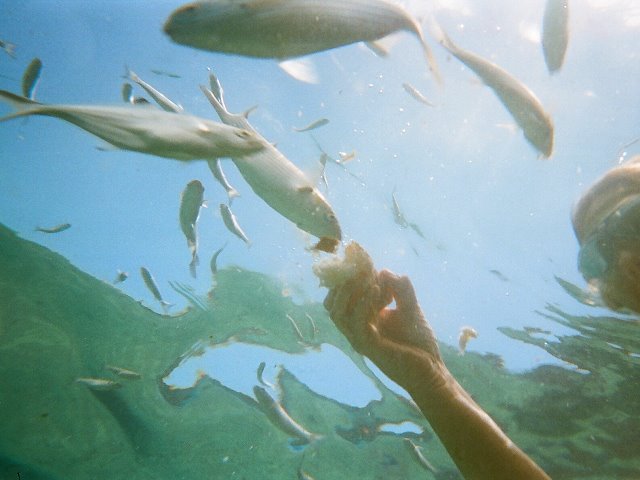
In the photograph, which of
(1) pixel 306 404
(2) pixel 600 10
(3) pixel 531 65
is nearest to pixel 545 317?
(3) pixel 531 65

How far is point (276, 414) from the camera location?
17.1 metres

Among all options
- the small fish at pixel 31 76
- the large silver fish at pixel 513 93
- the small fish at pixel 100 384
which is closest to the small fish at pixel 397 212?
the large silver fish at pixel 513 93

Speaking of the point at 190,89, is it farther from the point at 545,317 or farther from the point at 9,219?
the point at 545,317

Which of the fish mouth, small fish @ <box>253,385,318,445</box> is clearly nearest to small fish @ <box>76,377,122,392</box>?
small fish @ <box>253,385,318,445</box>

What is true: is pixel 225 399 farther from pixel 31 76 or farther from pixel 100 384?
pixel 31 76

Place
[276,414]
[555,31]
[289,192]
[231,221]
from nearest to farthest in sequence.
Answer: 1. [289,192]
2. [555,31]
3. [231,221]
4. [276,414]

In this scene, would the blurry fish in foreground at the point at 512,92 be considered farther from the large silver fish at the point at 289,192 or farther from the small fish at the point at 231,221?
the small fish at the point at 231,221

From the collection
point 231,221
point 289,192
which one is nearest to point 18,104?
point 289,192

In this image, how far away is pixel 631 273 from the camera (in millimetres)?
2561

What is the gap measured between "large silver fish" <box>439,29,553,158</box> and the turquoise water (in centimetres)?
197

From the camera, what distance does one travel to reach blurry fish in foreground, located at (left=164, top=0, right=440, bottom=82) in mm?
1516

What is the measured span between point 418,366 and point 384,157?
8683 mm

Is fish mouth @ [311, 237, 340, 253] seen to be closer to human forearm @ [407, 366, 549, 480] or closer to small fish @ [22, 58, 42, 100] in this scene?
human forearm @ [407, 366, 549, 480]

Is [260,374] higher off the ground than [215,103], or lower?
lower
